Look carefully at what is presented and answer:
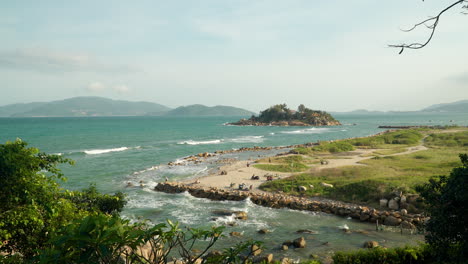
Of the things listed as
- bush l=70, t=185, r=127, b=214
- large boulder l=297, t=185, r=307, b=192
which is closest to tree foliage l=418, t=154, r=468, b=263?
bush l=70, t=185, r=127, b=214

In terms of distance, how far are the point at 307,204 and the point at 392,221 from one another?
23.4 ft

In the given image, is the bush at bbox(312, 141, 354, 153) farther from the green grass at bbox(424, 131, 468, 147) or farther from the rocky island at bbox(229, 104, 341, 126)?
the rocky island at bbox(229, 104, 341, 126)

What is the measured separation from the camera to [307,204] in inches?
1058

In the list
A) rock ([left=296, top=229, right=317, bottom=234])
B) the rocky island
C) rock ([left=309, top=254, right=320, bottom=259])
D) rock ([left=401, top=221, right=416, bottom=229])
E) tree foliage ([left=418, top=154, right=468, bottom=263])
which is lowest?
rock ([left=296, top=229, right=317, bottom=234])

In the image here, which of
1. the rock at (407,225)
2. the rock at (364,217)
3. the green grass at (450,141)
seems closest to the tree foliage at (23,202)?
the rock at (364,217)

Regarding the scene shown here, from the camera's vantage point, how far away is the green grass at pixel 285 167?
43969mm

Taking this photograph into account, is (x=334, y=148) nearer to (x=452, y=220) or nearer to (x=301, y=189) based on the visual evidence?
(x=301, y=189)

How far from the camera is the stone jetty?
22391mm

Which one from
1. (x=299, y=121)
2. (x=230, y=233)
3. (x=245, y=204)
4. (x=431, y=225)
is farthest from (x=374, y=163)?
(x=299, y=121)

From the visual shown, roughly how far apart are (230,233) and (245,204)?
7.71 meters

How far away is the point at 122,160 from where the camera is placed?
5828cm

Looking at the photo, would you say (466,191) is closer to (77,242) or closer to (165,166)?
(77,242)

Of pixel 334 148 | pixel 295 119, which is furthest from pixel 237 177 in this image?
pixel 295 119

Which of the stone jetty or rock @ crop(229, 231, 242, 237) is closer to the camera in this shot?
rock @ crop(229, 231, 242, 237)
